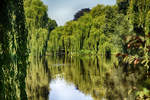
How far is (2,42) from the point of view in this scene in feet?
9.11

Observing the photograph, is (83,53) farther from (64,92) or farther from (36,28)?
(64,92)

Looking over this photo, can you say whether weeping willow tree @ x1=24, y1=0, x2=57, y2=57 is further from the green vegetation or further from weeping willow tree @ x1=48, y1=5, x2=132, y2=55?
weeping willow tree @ x1=48, y1=5, x2=132, y2=55

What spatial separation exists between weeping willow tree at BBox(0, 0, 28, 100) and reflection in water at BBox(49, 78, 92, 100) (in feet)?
9.84

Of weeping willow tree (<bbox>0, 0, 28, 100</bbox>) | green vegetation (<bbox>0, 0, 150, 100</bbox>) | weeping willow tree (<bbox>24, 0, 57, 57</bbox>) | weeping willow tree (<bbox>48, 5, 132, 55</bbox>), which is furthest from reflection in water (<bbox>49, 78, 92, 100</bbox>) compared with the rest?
weeping willow tree (<bbox>24, 0, 57, 57</bbox>)

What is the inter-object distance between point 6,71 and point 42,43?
1588 centimetres

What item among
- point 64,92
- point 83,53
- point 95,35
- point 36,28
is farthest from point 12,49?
point 83,53

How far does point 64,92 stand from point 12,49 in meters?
4.11

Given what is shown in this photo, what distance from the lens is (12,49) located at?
Result: 10.3 ft

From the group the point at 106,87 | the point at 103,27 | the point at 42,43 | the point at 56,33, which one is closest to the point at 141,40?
the point at 106,87

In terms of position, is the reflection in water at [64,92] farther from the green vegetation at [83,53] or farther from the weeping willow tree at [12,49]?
the weeping willow tree at [12,49]

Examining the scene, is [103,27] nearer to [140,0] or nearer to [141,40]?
[140,0]

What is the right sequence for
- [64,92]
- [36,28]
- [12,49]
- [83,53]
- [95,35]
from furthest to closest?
[83,53] → [95,35] → [36,28] → [64,92] → [12,49]

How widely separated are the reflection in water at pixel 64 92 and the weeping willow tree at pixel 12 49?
2999mm

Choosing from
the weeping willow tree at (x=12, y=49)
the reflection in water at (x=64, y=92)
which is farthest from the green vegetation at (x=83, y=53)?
the reflection in water at (x=64, y=92)
